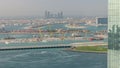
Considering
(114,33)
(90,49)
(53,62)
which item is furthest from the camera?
(90,49)

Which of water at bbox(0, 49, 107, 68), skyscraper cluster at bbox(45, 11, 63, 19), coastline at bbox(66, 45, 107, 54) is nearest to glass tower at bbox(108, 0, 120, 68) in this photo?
water at bbox(0, 49, 107, 68)

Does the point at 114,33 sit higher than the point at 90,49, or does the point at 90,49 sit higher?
the point at 114,33

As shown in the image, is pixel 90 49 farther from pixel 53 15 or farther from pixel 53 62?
pixel 53 15

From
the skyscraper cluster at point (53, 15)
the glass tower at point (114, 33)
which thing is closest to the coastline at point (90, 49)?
the glass tower at point (114, 33)

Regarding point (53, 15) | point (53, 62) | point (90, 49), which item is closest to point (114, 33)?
point (53, 62)

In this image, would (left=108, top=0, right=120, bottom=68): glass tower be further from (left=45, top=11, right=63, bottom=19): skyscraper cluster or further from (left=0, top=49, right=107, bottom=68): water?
(left=45, top=11, right=63, bottom=19): skyscraper cluster

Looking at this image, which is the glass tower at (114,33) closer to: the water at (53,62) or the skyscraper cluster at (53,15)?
the water at (53,62)

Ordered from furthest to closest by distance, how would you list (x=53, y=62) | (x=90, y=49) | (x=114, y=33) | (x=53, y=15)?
(x=53, y=15) < (x=90, y=49) < (x=53, y=62) < (x=114, y=33)

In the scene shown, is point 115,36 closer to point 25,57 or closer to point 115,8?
point 115,8
